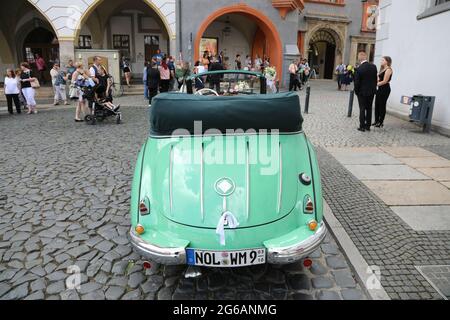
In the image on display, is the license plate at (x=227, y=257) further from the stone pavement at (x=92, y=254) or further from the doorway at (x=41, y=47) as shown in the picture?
the doorway at (x=41, y=47)

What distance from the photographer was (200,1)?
60.0 feet

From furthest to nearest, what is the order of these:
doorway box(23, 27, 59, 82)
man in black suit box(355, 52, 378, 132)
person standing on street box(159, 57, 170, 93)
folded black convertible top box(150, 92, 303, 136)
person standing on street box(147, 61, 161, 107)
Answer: doorway box(23, 27, 59, 82) < person standing on street box(159, 57, 170, 93) < person standing on street box(147, 61, 161, 107) < man in black suit box(355, 52, 378, 132) < folded black convertible top box(150, 92, 303, 136)

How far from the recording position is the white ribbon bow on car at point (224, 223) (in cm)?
262

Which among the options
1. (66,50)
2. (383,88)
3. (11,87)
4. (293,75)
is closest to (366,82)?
(383,88)

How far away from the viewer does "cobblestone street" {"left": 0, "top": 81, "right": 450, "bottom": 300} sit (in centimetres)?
295

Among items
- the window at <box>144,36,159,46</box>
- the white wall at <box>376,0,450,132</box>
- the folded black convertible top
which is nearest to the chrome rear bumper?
the folded black convertible top

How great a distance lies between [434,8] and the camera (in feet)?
29.9

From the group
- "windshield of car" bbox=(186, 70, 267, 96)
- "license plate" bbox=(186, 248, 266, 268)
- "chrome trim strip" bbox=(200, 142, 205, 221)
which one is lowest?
"license plate" bbox=(186, 248, 266, 268)

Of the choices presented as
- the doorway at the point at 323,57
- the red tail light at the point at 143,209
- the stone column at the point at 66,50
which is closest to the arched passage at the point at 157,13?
the stone column at the point at 66,50

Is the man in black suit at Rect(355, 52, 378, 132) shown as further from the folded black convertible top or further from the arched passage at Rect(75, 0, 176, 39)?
the arched passage at Rect(75, 0, 176, 39)

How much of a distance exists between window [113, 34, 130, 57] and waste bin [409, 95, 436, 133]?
19.7 meters

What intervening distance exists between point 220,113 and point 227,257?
1.16 m

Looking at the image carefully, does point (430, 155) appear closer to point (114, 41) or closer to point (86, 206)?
point (86, 206)
